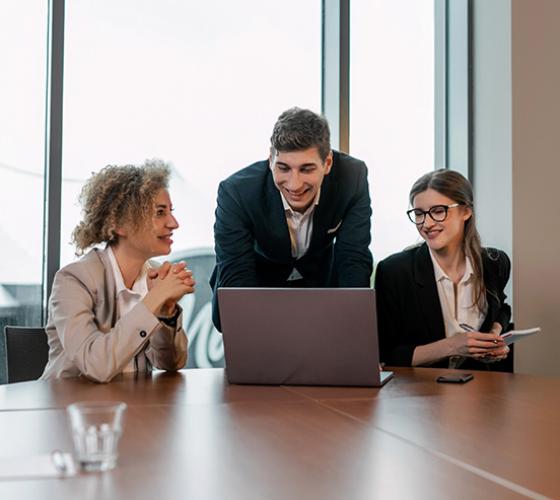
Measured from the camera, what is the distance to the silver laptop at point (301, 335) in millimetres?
1894

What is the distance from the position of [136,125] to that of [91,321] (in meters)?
1.62

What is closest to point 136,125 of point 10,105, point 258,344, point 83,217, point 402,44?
point 10,105

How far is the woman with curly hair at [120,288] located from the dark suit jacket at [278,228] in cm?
30

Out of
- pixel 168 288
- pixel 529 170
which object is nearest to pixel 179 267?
pixel 168 288

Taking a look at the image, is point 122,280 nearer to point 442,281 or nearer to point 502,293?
point 442,281

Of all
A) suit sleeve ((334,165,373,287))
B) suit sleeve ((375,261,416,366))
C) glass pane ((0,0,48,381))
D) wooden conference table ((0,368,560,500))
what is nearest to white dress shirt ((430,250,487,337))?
suit sleeve ((375,261,416,366))

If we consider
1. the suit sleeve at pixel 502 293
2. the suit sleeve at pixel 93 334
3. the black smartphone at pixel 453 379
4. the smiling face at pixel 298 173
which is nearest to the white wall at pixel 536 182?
the suit sleeve at pixel 502 293

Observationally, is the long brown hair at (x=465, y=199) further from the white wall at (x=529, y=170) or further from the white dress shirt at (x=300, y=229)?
the white wall at (x=529, y=170)

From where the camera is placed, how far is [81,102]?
3.51 m

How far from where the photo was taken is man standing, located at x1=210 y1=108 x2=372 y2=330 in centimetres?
266

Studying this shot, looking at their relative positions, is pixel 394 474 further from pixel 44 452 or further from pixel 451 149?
pixel 451 149

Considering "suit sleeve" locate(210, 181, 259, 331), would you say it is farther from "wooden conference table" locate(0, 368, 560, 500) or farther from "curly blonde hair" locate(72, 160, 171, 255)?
"wooden conference table" locate(0, 368, 560, 500)

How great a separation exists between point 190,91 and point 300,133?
1.31m

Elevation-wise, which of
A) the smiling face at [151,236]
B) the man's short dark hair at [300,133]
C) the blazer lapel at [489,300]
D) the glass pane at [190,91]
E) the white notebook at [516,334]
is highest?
the glass pane at [190,91]
